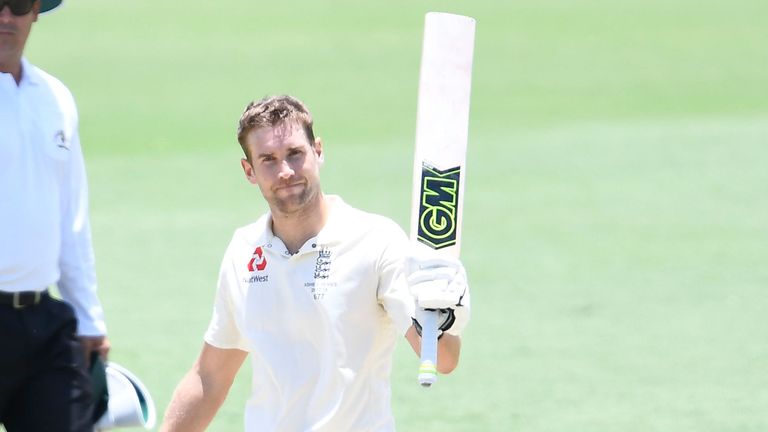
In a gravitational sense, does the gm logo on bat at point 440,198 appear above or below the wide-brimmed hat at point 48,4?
below

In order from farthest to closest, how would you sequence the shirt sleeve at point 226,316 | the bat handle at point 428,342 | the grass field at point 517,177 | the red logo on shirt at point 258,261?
the grass field at point 517,177 < the shirt sleeve at point 226,316 < the red logo on shirt at point 258,261 < the bat handle at point 428,342

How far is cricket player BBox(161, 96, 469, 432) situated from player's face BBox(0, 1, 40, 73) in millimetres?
745

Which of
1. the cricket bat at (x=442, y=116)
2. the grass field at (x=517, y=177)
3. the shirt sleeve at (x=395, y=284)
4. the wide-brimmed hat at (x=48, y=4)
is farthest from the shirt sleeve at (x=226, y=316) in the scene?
the grass field at (x=517, y=177)

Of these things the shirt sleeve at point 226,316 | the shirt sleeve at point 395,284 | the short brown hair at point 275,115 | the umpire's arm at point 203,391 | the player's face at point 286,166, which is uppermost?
the short brown hair at point 275,115

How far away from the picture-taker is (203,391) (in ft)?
17.3

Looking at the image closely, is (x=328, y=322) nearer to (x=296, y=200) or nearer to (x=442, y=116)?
(x=296, y=200)

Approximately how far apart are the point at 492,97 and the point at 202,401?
1411 cm

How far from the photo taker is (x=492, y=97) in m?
19.1

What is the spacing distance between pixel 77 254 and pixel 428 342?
1190 mm

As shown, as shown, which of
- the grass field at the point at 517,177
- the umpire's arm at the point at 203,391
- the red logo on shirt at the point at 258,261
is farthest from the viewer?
the grass field at the point at 517,177

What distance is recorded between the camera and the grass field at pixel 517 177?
326 inches

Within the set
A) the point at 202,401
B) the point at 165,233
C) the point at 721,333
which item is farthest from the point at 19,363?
the point at 165,233

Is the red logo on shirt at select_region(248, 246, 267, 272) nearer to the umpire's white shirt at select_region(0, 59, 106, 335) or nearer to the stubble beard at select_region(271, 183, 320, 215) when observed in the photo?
the stubble beard at select_region(271, 183, 320, 215)

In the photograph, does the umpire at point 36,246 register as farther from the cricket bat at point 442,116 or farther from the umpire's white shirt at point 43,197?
the cricket bat at point 442,116
